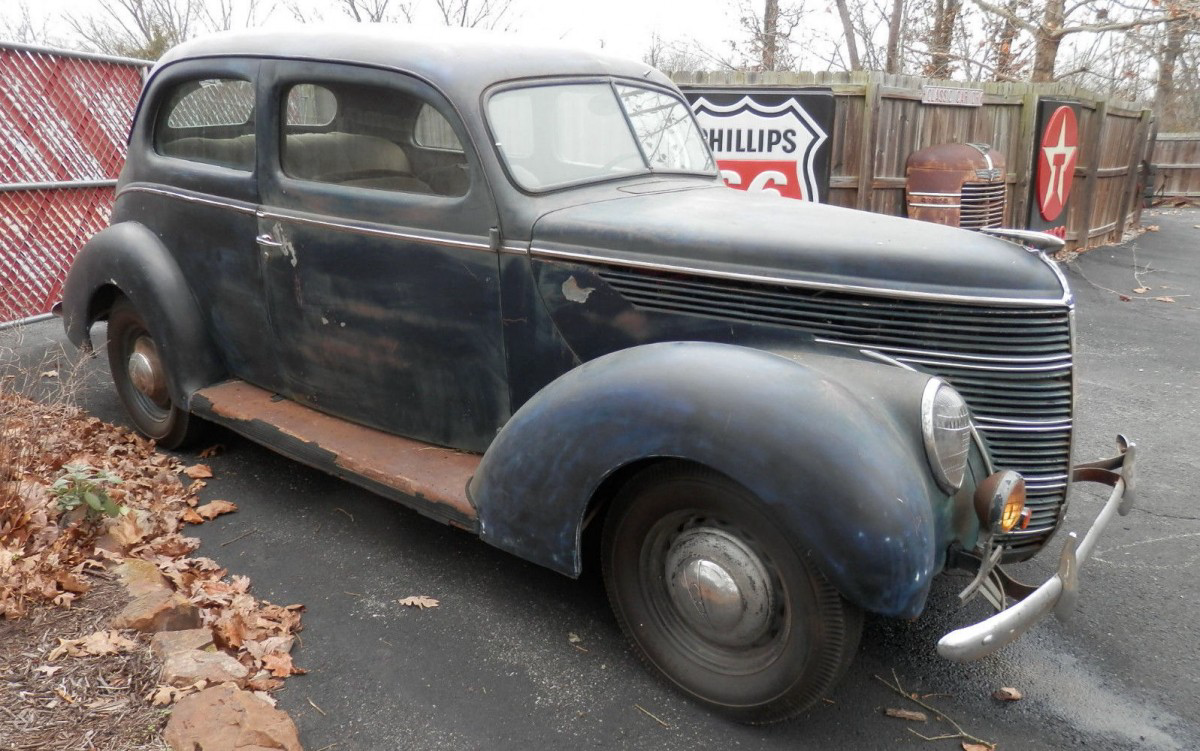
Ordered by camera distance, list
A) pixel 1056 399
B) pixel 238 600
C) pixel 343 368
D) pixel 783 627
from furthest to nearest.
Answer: pixel 343 368 → pixel 238 600 → pixel 1056 399 → pixel 783 627

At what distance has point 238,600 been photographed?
3.10 meters

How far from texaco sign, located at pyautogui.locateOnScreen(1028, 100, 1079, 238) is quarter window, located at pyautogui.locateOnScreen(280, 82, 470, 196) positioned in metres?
8.19

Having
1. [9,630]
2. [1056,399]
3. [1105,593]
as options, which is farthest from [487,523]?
[1105,593]

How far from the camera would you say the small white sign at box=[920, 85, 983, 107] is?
839 cm

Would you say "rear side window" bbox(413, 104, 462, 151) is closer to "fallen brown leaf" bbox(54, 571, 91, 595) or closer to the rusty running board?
the rusty running board

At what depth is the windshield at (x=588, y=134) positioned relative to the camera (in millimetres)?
→ 3193

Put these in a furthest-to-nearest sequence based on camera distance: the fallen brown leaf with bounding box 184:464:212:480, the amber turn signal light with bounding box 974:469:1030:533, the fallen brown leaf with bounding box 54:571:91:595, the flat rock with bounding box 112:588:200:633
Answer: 1. the fallen brown leaf with bounding box 184:464:212:480
2. the fallen brown leaf with bounding box 54:571:91:595
3. the flat rock with bounding box 112:588:200:633
4. the amber turn signal light with bounding box 974:469:1030:533

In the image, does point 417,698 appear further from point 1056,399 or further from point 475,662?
point 1056,399

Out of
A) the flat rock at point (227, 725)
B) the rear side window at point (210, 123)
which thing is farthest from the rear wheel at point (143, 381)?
the flat rock at point (227, 725)

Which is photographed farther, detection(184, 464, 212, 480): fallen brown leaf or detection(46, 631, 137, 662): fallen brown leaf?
detection(184, 464, 212, 480): fallen brown leaf

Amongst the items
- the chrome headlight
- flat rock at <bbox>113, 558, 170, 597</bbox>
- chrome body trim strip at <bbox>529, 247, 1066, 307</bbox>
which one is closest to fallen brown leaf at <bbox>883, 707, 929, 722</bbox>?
the chrome headlight

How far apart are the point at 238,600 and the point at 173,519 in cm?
74

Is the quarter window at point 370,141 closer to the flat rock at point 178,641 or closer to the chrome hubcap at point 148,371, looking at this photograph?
the chrome hubcap at point 148,371

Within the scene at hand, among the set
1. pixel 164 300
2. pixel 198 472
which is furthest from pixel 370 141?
pixel 198 472
